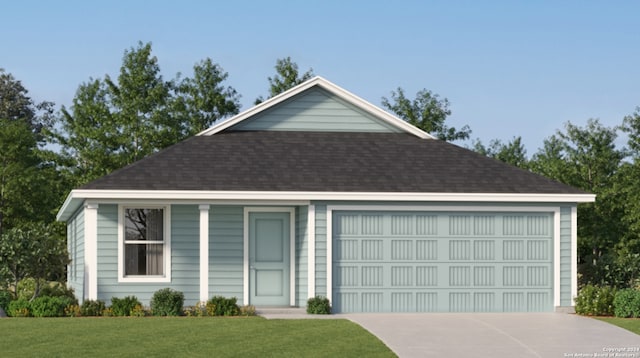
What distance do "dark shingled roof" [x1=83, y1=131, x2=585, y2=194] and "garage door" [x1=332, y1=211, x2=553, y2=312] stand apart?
2.50 ft

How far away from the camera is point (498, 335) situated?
2003cm

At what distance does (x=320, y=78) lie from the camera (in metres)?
28.3

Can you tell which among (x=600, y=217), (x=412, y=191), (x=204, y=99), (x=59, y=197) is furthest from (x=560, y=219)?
(x=59, y=197)

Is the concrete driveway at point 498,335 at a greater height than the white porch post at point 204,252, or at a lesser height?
lesser

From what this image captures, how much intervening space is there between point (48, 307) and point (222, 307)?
3743 mm

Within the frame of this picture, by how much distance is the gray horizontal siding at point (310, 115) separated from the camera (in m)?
28.5

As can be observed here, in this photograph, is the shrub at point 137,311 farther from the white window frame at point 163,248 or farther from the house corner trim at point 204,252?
the house corner trim at point 204,252

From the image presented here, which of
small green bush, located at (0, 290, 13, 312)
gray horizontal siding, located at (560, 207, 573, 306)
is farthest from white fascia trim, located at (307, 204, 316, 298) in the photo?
small green bush, located at (0, 290, 13, 312)

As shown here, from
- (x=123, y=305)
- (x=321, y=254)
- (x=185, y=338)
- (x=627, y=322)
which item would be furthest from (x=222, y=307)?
(x=627, y=322)

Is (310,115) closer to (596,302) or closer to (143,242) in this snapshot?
(143,242)

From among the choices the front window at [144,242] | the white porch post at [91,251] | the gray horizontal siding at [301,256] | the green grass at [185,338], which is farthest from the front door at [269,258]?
the white porch post at [91,251]

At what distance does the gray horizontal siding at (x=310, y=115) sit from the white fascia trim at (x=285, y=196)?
386 cm

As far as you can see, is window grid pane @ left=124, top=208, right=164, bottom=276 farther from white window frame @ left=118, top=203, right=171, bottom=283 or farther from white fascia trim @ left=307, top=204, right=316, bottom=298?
white fascia trim @ left=307, top=204, right=316, bottom=298

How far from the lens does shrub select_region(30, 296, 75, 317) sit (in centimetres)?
2398
